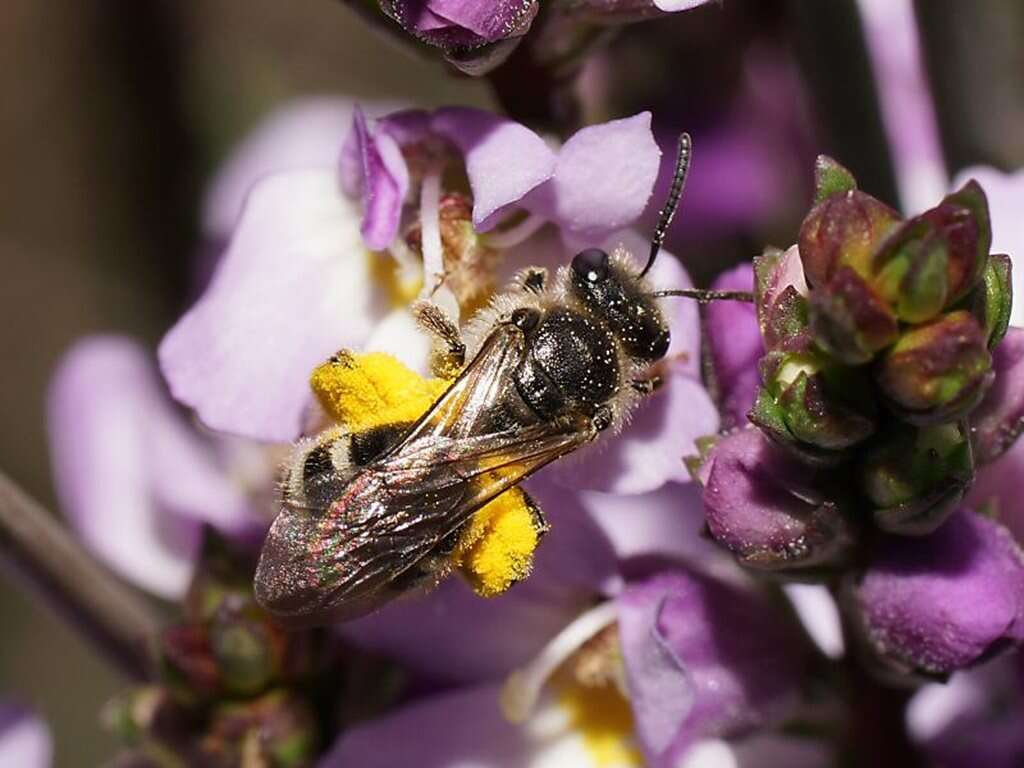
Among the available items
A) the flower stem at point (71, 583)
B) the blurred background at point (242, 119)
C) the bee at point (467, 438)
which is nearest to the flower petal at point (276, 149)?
the blurred background at point (242, 119)

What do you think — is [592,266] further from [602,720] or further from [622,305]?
[602,720]

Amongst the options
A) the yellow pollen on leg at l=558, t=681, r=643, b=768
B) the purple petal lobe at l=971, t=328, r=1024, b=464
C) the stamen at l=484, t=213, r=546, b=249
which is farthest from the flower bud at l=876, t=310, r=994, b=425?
the yellow pollen on leg at l=558, t=681, r=643, b=768

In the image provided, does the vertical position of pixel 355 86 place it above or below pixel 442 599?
below

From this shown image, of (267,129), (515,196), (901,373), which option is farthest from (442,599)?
(267,129)

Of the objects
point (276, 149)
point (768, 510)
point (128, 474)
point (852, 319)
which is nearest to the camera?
point (852, 319)

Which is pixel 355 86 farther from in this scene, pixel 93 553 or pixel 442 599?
pixel 442 599

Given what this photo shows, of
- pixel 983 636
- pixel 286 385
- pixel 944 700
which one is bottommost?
pixel 944 700

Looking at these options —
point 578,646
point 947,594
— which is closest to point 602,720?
point 578,646

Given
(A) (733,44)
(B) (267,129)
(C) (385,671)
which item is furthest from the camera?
(B) (267,129)
